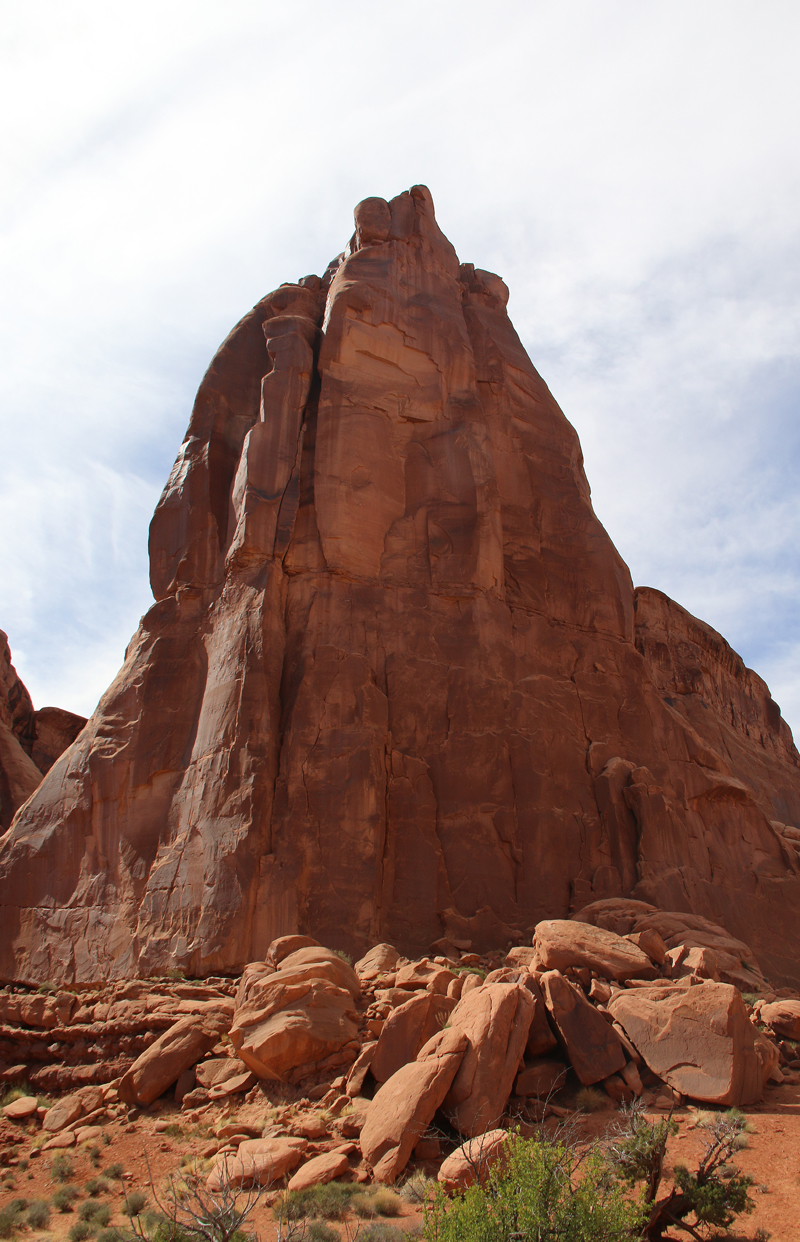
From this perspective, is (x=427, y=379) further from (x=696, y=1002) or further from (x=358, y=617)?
(x=696, y=1002)

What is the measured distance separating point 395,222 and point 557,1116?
969 inches

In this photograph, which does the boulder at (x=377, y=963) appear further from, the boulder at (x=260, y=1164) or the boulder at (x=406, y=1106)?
the boulder at (x=260, y=1164)

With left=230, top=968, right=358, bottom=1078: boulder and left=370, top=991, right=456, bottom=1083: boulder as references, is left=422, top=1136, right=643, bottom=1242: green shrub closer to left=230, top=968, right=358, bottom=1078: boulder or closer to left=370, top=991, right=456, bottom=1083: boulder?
left=370, top=991, right=456, bottom=1083: boulder

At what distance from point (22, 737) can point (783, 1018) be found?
113 feet

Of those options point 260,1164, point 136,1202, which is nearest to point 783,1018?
point 260,1164

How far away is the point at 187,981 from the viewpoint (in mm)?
14953

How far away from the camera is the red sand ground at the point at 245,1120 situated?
772 centimetres

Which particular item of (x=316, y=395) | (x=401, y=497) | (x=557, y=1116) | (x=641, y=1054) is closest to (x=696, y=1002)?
(x=641, y=1054)

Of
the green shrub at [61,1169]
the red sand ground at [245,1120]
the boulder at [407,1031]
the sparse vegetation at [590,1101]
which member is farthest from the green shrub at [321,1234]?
the green shrub at [61,1169]

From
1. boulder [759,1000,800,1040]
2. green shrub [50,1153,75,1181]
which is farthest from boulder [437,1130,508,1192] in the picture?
boulder [759,1000,800,1040]

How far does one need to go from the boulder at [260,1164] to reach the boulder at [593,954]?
4.36 meters

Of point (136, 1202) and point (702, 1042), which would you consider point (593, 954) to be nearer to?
point (702, 1042)

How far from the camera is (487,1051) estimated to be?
952 cm

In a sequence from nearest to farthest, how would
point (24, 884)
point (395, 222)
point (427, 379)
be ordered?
point (24, 884) → point (427, 379) → point (395, 222)
